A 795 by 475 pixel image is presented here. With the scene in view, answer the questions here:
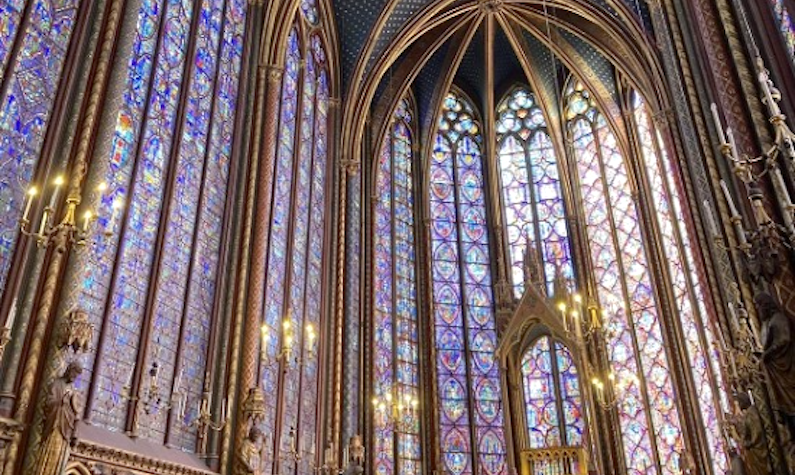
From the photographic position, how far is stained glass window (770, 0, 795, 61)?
26.6 ft

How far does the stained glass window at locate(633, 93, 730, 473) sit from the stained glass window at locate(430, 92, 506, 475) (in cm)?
→ 464

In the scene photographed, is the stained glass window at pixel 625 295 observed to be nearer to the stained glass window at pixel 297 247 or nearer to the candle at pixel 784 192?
the stained glass window at pixel 297 247

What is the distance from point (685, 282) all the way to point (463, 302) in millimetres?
5649

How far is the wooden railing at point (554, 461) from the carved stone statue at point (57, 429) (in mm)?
11215

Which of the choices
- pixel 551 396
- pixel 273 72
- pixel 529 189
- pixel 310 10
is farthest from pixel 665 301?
pixel 310 10

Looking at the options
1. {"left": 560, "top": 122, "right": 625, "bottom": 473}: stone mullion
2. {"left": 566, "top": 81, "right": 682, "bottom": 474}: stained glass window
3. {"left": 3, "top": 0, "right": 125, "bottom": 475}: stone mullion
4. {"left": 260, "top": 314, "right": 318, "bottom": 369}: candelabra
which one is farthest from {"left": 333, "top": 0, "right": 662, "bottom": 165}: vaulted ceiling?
{"left": 3, "top": 0, "right": 125, "bottom": 475}: stone mullion

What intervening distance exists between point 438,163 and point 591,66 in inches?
197

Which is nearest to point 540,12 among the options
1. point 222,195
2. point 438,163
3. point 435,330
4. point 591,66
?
point 591,66

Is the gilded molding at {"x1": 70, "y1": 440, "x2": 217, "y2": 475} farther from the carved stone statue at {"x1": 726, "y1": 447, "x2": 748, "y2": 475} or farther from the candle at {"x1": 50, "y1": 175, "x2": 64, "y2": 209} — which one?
the carved stone statue at {"x1": 726, "y1": 447, "x2": 748, "y2": 475}

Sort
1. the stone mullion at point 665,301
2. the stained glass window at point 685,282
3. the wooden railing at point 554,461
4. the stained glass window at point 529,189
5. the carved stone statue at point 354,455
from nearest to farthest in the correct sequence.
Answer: the carved stone statue at point 354,455
the stained glass window at point 685,282
the stone mullion at point 665,301
the wooden railing at point 554,461
the stained glass window at point 529,189

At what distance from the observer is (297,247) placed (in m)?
14.1

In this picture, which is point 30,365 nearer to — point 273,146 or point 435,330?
point 273,146

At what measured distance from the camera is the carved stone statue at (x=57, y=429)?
6859 mm

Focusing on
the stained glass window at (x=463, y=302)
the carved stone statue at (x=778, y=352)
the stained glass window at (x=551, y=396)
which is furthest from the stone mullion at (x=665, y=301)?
the carved stone statue at (x=778, y=352)
